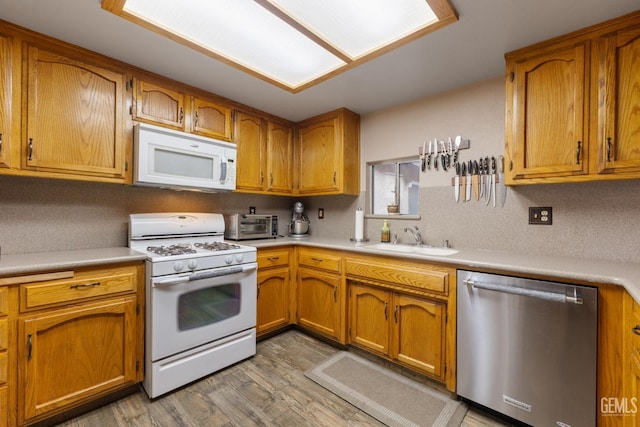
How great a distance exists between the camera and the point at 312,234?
10.8 ft

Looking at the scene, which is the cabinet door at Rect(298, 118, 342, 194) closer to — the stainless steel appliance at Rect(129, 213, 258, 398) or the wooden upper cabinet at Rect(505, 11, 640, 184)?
the stainless steel appliance at Rect(129, 213, 258, 398)

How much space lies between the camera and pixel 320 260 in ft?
8.00

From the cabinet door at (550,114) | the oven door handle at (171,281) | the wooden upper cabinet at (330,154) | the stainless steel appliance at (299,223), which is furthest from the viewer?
the stainless steel appliance at (299,223)

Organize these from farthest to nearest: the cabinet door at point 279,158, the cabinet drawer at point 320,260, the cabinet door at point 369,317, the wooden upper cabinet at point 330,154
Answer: the cabinet door at point 279,158, the wooden upper cabinet at point 330,154, the cabinet drawer at point 320,260, the cabinet door at point 369,317

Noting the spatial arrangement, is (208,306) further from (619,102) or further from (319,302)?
(619,102)

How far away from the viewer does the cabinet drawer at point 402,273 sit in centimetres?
174

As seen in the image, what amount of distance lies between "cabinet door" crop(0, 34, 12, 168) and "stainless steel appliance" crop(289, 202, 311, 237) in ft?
7.09

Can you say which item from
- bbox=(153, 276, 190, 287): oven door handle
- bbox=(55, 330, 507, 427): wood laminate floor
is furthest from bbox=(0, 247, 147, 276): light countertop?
bbox=(55, 330, 507, 427): wood laminate floor

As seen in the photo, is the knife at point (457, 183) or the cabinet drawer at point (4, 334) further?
the knife at point (457, 183)

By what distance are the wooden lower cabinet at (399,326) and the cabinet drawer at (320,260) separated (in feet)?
0.71

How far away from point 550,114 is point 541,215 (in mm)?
652

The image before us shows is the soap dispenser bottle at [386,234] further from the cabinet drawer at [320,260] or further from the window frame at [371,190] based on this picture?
the cabinet drawer at [320,260]

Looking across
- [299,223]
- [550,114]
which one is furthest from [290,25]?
[299,223]

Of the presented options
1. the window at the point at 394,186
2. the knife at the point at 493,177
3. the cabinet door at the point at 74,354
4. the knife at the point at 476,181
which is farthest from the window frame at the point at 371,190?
the cabinet door at the point at 74,354
